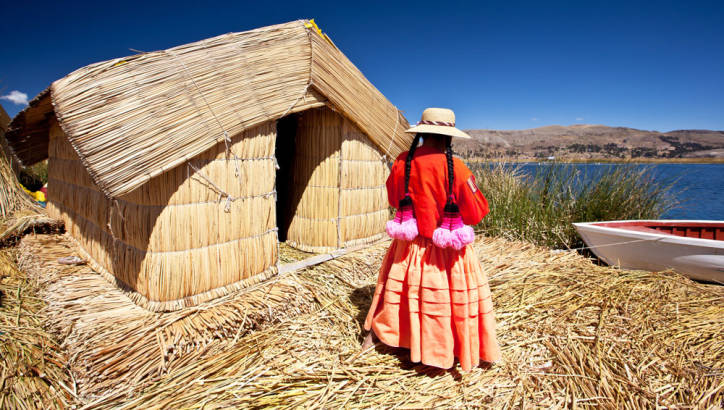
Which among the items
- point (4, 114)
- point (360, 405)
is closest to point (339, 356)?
point (360, 405)

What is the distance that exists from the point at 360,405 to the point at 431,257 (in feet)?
2.95

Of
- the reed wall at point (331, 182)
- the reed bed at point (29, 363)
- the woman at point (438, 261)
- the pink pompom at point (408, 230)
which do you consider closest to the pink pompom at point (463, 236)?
the woman at point (438, 261)

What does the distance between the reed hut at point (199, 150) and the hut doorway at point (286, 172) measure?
45cm

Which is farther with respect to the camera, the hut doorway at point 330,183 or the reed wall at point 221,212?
the hut doorway at point 330,183

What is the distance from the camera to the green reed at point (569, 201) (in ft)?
17.1

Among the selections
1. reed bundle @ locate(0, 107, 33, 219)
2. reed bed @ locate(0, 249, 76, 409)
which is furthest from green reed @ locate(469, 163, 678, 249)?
reed bundle @ locate(0, 107, 33, 219)

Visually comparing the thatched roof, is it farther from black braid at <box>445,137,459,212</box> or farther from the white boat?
the white boat

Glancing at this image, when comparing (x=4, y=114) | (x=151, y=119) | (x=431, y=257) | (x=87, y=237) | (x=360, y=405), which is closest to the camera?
(x=360, y=405)

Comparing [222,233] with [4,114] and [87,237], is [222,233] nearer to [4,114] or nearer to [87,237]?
[87,237]

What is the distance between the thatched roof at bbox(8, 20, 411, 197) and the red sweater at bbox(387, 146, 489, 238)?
1431 millimetres

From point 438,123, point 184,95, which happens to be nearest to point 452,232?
point 438,123

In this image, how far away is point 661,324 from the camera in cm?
290

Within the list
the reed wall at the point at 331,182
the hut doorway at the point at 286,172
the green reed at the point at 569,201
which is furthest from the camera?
the green reed at the point at 569,201

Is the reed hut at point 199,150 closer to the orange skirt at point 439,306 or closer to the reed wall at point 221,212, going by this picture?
the reed wall at point 221,212
